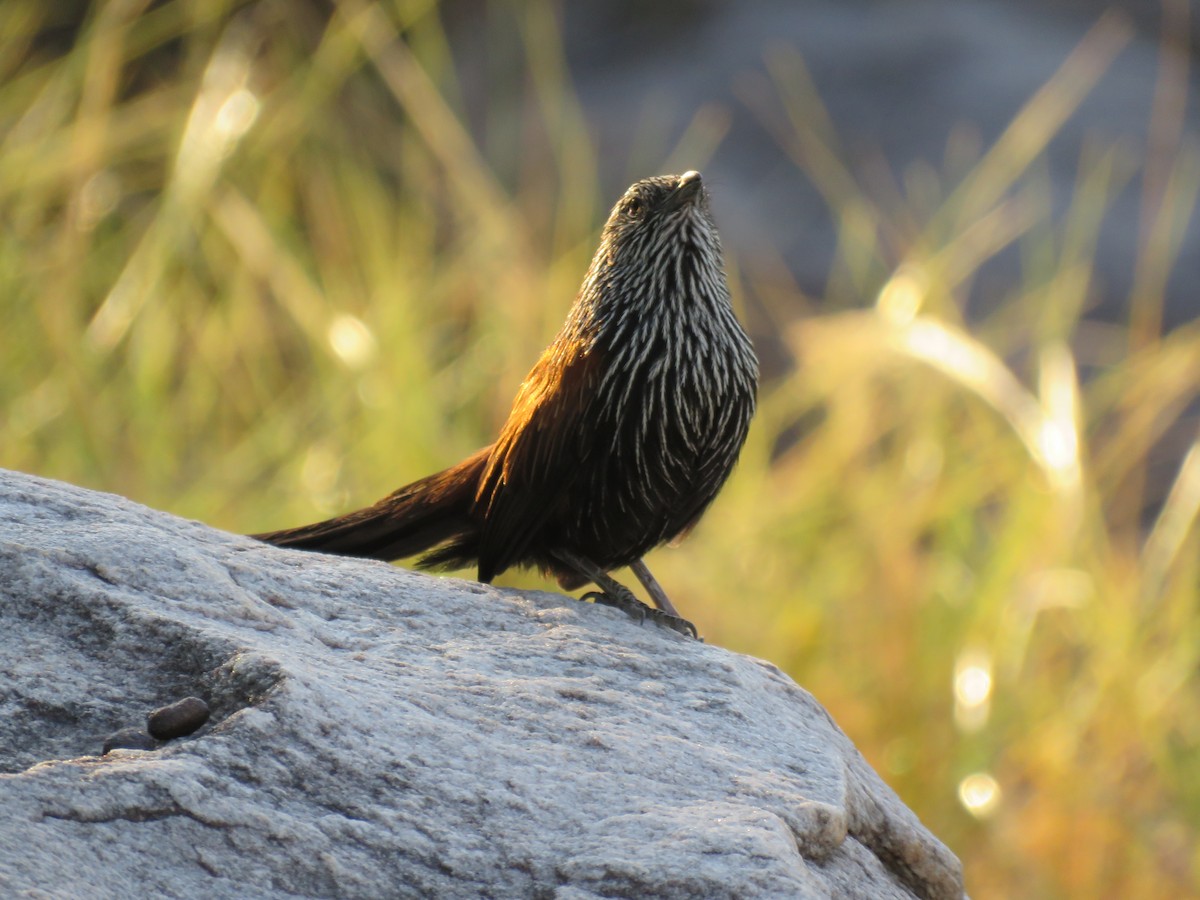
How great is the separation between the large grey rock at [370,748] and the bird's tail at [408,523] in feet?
1.94

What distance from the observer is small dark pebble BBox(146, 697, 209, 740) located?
6.59 ft

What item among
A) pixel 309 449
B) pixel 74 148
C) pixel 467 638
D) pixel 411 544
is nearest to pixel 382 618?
pixel 467 638

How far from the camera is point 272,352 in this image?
5383 mm

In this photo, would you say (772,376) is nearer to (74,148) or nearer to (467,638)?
(74,148)

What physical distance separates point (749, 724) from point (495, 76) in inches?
307

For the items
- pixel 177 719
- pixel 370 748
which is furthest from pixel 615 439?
pixel 177 719

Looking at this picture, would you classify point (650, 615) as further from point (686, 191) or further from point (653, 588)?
point (686, 191)

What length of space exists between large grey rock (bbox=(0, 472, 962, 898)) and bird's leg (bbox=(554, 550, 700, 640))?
420 mm

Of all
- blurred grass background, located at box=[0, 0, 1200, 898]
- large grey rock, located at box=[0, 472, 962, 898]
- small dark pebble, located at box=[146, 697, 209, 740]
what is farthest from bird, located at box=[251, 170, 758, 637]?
small dark pebble, located at box=[146, 697, 209, 740]

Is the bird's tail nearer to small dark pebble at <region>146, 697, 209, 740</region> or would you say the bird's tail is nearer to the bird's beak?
the bird's beak

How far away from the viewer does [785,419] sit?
540 centimetres

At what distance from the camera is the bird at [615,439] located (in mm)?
3240

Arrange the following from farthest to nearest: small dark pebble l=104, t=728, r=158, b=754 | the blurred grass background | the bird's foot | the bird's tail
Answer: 1. the blurred grass background
2. the bird's tail
3. the bird's foot
4. small dark pebble l=104, t=728, r=158, b=754

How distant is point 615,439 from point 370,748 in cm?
131
